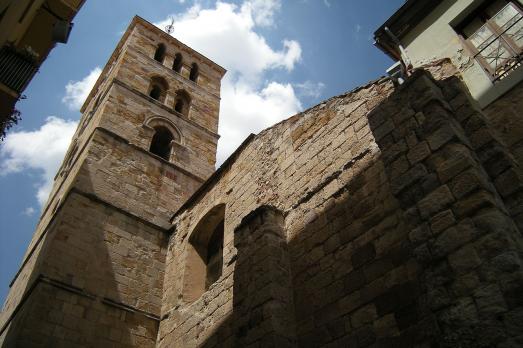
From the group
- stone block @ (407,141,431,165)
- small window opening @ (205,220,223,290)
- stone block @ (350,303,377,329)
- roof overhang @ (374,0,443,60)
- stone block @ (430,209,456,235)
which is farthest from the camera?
small window opening @ (205,220,223,290)

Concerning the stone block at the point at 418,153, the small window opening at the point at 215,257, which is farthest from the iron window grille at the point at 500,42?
the small window opening at the point at 215,257

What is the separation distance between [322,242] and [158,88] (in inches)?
450

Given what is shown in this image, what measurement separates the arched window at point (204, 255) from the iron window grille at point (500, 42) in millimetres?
4885

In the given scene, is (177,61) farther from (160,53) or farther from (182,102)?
(182,102)

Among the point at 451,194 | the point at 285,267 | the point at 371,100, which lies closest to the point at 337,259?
the point at 285,267

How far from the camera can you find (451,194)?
3.05 metres

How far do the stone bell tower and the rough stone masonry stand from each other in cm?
4

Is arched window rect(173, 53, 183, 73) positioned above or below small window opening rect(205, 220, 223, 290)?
above

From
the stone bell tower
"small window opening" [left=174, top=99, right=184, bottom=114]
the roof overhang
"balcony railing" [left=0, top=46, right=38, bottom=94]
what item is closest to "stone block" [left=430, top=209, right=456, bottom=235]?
the roof overhang

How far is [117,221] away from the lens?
8.57 m

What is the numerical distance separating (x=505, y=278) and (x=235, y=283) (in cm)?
326

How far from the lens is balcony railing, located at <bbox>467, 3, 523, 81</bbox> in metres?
4.11

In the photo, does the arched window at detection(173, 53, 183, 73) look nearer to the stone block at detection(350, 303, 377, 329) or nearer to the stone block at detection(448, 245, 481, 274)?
the stone block at detection(350, 303, 377, 329)

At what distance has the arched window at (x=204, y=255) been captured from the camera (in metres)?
7.47
